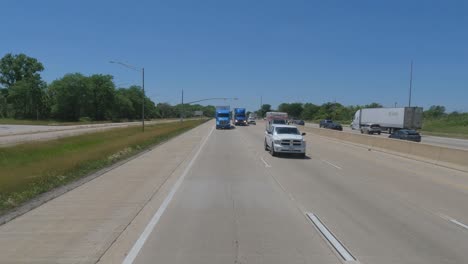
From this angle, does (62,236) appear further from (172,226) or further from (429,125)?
(429,125)

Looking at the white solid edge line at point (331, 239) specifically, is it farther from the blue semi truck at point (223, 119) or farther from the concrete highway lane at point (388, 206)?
the blue semi truck at point (223, 119)

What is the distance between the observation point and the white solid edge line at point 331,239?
622 cm

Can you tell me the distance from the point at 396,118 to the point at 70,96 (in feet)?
288

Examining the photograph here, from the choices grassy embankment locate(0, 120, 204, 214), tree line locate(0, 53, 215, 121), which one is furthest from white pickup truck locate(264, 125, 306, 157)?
tree line locate(0, 53, 215, 121)

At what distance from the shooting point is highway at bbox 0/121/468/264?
631 cm

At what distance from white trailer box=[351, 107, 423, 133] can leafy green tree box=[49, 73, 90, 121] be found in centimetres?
8119

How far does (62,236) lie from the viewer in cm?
715

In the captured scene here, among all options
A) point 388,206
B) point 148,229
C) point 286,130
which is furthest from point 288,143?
point 148,229

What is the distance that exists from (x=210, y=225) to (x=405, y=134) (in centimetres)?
3649

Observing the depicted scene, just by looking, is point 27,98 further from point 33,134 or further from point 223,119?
point 33,134

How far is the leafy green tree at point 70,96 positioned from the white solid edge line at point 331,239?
11460cm

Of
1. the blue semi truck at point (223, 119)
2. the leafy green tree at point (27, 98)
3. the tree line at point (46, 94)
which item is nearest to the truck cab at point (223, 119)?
the blue semi truck at point (223, 119)

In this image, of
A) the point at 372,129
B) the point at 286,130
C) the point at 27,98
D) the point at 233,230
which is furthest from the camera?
the point at 27,98

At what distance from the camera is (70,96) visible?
374ft
